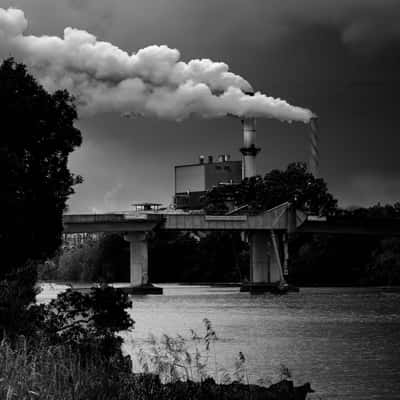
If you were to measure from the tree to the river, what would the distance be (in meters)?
5.73

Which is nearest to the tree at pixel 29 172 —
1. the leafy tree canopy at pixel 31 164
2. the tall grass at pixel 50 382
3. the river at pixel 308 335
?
the leafy tree canopy at pixel 31 164

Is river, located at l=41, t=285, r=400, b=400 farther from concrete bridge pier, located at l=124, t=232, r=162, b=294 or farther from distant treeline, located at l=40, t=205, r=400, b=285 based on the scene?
distant treeline, located at l=40, t=205, r=400, b=285

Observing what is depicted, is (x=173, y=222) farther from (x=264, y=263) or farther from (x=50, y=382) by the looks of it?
(x=50, y=382)

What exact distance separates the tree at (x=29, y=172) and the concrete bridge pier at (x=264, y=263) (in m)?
108

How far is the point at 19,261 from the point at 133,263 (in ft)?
347

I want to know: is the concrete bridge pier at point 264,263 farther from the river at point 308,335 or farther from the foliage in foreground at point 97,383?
the foliage in foreground at point 97,383

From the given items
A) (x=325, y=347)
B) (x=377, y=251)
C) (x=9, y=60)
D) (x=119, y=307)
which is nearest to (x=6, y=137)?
(x=9, y=60)

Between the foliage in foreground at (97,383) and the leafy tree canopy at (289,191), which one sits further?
the leafy tree canopy at (289,191)

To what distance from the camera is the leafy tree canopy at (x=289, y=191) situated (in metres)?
168

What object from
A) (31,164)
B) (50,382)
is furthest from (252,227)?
(50,382)

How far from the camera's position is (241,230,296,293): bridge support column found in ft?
471

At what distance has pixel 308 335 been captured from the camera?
62969 millimetres

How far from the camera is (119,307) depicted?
1230 inches

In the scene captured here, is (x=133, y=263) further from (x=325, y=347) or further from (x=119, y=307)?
(x=119, y=307)
